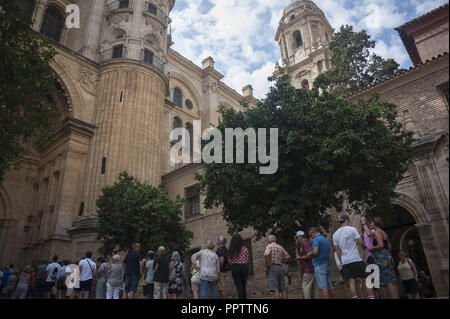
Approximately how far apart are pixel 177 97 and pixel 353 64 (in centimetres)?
1556

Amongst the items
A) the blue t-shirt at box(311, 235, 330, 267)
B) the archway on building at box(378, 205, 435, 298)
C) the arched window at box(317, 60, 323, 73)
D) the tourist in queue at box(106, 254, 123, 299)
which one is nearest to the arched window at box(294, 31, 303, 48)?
the arched window at box(317, 60, 323, 73)

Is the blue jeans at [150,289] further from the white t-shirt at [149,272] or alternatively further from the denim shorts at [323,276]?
the denim shorts at [323,276]

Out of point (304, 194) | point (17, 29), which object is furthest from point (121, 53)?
point (304, 194)

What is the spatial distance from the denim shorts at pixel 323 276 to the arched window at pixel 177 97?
2534 cm

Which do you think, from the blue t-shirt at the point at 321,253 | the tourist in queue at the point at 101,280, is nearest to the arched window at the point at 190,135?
the tourist in queue at the point at 101,280

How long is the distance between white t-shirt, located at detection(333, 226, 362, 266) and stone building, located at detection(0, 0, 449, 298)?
5263 millimetres

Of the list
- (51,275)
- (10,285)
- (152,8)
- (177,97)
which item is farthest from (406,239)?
(152,8)

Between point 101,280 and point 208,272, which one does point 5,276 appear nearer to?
point 101,280

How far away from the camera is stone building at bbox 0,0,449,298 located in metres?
12.4

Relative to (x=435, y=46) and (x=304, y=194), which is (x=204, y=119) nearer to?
(x=304, y=194)

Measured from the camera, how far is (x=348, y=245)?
6051 mm

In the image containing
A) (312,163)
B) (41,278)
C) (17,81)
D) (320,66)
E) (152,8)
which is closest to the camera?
(312,163)

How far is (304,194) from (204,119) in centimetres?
2288

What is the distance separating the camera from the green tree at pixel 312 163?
9062 mm
